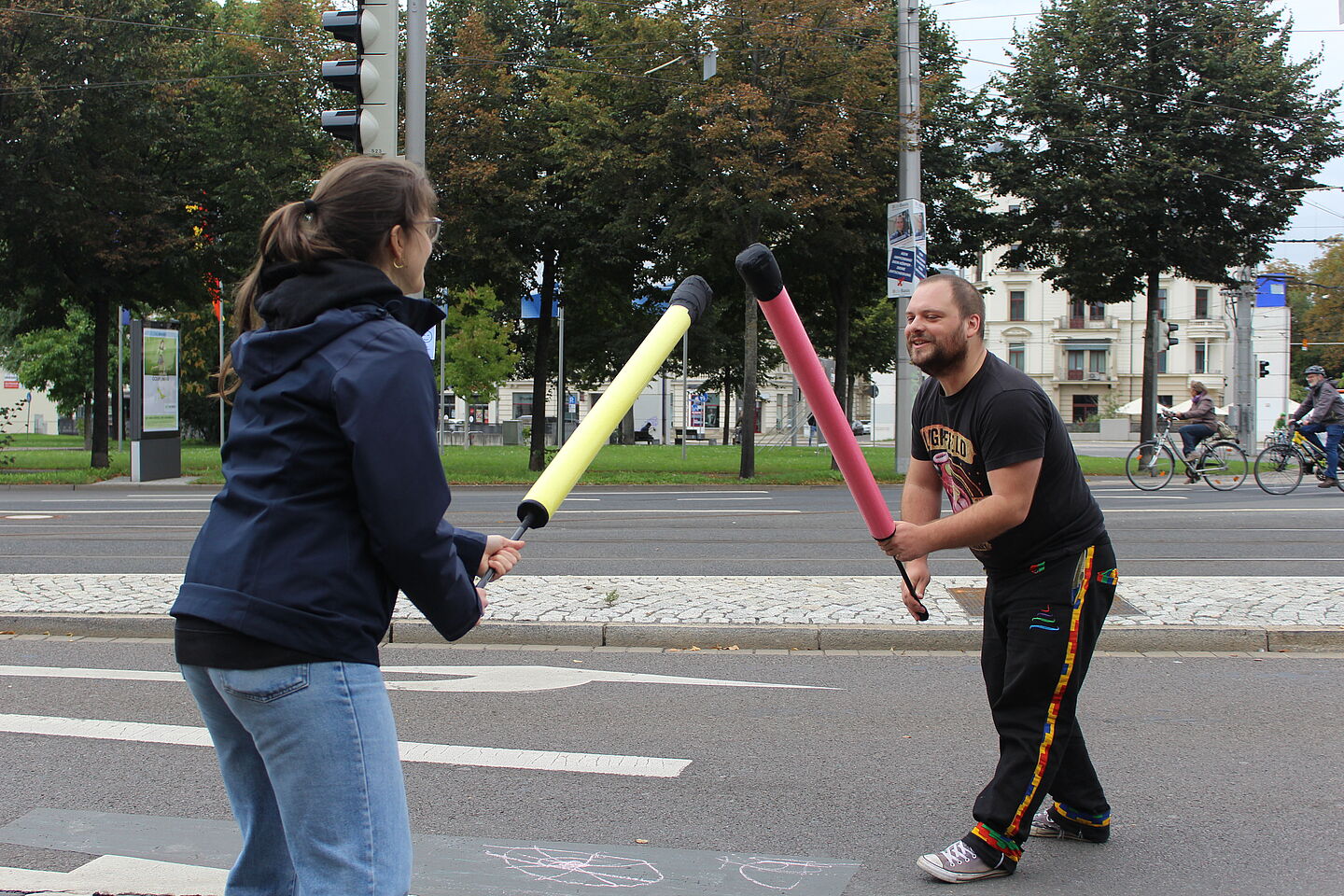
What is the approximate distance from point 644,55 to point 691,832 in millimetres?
20464

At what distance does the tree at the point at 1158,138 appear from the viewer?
25.1 meters

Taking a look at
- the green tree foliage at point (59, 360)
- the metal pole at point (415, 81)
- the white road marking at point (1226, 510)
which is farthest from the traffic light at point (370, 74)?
the green tree foliage at point (59, 360)

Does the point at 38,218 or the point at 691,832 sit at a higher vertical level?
the point at 38,218

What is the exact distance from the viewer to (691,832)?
13.0 feet

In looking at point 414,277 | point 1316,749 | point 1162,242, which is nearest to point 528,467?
point 1162,242

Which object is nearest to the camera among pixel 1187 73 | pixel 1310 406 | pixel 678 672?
pixel 678 672

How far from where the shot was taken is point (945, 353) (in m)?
3.52

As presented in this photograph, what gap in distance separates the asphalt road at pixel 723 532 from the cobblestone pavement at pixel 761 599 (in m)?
0.89

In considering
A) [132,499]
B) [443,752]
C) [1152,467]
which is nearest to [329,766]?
[443,752]

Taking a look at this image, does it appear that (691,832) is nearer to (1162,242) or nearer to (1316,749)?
(1316,749)

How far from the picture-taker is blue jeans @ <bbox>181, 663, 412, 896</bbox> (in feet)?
6.68

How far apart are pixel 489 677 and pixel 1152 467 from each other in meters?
15.5

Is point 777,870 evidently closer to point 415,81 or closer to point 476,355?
point 415,81

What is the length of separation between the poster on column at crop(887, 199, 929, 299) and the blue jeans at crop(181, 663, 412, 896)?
66.4ft
